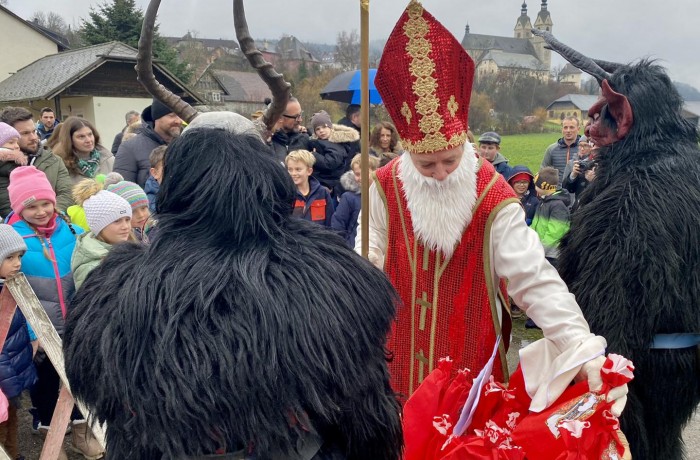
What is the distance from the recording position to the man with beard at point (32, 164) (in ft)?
14.4

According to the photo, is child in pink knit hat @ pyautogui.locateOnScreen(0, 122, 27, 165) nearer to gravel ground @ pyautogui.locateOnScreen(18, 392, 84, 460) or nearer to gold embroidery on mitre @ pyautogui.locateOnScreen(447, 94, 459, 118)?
gravel ground @ pyautogui.locateOnScreen(18, 392, 84, 460)

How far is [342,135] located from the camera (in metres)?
6.09

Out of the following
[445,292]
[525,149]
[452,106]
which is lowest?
[525,149]

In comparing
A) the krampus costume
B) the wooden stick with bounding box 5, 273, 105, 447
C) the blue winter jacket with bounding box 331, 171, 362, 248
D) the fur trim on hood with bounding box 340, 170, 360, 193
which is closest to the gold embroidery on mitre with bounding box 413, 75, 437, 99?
the krampus costume

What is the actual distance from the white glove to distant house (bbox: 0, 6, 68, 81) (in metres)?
30.7

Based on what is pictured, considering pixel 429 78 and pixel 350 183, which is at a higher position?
pixel 429 78

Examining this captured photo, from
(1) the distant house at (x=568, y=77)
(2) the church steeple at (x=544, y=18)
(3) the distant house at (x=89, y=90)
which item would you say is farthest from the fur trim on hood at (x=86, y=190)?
(2) the church steeple at (x=544, y=18)

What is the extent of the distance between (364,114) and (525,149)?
79.4ft

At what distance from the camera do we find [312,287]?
1.36 m

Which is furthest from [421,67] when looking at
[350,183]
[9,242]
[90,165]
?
[90,165]

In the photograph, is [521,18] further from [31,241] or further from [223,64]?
[31,241]

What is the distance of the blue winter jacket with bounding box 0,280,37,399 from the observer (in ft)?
9.89

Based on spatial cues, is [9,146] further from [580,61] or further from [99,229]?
[580,61]

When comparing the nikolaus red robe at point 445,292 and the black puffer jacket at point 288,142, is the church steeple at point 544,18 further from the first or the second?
the nikolaus red robe at point 445,292
